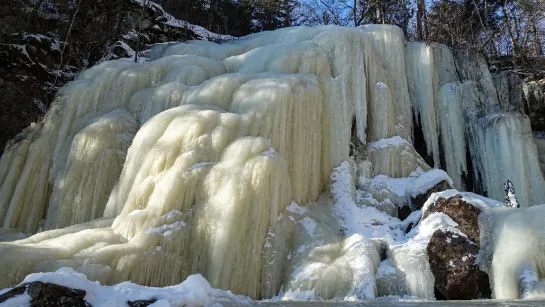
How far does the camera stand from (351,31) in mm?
11594

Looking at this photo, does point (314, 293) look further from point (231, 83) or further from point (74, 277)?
point (231, 83)

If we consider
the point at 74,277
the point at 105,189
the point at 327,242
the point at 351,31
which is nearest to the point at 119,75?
the point at 105,189

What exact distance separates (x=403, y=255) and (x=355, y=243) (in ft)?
2.40

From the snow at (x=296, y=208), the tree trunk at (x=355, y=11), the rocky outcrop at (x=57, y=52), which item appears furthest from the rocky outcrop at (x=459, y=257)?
the tree trunk at (x=355, y=11)

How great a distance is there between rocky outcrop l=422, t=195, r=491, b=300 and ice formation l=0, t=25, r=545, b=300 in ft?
0.72

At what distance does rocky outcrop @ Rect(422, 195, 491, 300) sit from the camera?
6.50m

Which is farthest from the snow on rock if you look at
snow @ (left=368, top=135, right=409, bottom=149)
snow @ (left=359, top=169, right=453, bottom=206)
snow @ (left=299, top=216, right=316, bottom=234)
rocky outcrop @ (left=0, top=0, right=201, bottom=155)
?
rocky outcrop @ (left=0, top=0, right=201, bottom=155)

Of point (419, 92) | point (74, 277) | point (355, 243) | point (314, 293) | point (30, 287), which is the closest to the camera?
point (30, 287)

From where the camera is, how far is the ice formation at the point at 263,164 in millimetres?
6660

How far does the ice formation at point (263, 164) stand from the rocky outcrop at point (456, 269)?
208 millimetres

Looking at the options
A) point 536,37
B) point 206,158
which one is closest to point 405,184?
point 206,158

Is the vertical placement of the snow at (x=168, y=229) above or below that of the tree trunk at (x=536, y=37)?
below

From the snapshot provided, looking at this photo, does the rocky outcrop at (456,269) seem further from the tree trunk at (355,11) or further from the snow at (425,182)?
the tree trunk at (355,11)

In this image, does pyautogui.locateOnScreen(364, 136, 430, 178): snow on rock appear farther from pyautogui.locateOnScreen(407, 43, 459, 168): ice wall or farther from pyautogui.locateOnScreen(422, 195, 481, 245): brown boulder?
pyautogui.locateOnScreen(422, 195, 481, 245): brown boulder
